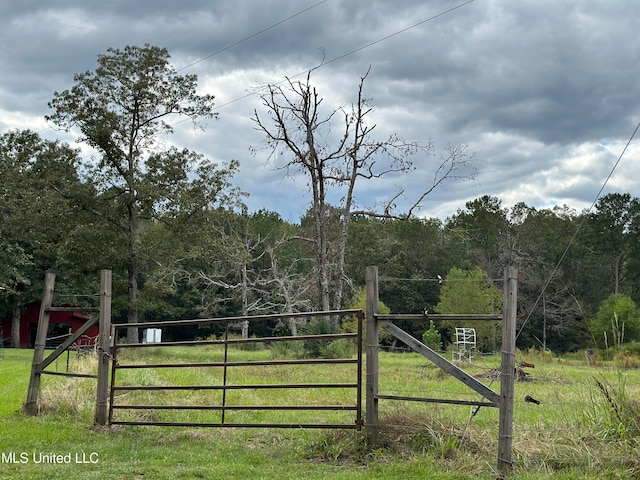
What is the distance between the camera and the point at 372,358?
280 inches

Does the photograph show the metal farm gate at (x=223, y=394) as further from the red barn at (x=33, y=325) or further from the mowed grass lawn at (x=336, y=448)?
the red barn at (x=33, y=325)

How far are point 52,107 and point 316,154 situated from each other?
43.4ft

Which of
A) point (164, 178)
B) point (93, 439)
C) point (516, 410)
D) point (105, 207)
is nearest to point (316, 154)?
point (164, 178)

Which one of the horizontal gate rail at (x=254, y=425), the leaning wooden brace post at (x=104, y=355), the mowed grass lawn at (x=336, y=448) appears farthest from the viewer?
the leaning wooden brace post at (x=104, y=355)

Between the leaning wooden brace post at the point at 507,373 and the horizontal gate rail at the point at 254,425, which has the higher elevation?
the leaning wooden brace post at the point at 507,373

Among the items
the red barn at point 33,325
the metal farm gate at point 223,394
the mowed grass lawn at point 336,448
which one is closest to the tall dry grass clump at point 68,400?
the mowed grass lawn at point 336,448

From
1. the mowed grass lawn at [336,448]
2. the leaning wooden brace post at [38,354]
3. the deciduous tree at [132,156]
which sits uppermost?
the deciduous tree at [132,156]

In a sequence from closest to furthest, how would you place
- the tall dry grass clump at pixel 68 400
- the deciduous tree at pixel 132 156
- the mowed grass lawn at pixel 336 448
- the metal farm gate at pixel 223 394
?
the mowed grass lawn at pixel 336 448, the metal farm gate at pixel 223 394, the tall dry grass clump at pixel 68 400, the deciduous tree at pixel 132 156

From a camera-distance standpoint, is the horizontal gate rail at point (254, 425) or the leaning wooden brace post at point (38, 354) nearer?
the horizontal gate rail at point (254, 425)

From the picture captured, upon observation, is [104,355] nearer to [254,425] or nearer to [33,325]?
[254,425]

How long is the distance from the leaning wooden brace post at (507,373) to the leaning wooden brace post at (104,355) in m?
5.35

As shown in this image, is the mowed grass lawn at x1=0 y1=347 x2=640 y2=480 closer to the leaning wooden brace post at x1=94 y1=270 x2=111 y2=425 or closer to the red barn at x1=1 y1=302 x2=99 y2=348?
the leaning wooden brace post at x1=94 y1=270 x2=111 y2=425

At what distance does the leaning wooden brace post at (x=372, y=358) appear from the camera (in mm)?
6969

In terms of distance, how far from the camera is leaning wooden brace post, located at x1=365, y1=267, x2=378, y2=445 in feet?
22.9
